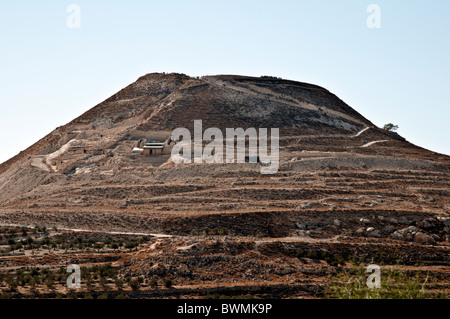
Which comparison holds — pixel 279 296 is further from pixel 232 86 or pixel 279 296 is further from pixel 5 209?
pixel 232 86

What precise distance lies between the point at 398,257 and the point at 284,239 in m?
7.41

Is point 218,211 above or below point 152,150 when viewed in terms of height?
below

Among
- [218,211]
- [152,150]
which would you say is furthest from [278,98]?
[218,211]

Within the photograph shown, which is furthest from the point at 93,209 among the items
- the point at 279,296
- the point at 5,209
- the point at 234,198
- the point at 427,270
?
the point at 427,270

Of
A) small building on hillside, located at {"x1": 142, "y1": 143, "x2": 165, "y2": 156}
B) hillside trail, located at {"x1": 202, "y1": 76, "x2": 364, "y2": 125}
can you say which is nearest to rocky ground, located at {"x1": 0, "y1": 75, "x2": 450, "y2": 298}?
hillside trail, located at {"x1": 202, "y1": 76, "x2": 364, "y2": 125}

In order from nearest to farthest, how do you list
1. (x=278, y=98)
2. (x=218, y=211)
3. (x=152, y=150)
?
(x=218, y=211), (x=152, y=150), (x=278, y=98)

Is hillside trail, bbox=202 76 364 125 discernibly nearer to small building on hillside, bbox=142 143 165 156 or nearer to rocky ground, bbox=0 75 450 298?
rocky ground, bbox=0 75 450 298

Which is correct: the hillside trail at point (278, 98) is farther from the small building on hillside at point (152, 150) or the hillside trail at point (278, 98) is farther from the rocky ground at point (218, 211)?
the small building on hillside at point (152, 150)

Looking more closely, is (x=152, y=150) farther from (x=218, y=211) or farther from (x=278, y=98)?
(x=278, y=98)

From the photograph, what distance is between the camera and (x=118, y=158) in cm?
5841

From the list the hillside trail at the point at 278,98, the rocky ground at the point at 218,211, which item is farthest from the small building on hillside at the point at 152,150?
the hillside trail at the point at 278,98

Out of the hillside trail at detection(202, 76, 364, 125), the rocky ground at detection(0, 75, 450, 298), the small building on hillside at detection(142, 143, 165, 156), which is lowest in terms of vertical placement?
the rocky ground at detection(0, 75, 450, 298)

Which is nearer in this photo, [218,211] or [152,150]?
[218,211]

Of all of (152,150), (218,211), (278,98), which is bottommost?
(218,211)
